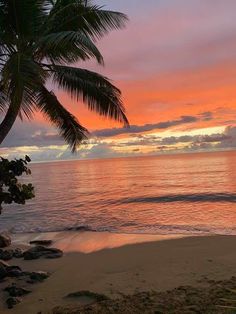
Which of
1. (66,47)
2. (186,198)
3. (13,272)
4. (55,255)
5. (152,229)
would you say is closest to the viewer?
(66,47)

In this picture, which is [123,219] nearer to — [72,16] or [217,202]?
[217,202]

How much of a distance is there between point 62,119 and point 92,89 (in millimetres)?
1857

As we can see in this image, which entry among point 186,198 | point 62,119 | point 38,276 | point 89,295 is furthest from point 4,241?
point 186,198

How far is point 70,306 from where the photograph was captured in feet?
27.8

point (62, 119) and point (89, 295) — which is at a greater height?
point (62, 119)

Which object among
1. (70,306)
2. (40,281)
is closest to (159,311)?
(70,306)

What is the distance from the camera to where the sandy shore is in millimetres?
9430

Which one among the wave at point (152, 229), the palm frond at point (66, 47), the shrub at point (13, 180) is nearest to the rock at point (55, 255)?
the shrub at point (13, 180)

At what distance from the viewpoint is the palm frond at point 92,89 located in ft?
32.6

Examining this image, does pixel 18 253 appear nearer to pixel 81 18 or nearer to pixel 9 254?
pixel 9 254

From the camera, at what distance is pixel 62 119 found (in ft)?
37.7

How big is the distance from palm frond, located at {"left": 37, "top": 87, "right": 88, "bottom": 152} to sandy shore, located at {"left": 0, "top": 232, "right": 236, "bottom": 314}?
3505mm

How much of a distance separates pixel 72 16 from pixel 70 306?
6284mm

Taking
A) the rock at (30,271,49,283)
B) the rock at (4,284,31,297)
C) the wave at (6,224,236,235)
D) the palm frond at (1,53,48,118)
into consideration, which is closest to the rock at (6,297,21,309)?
the rock at (4,284,31,297)
